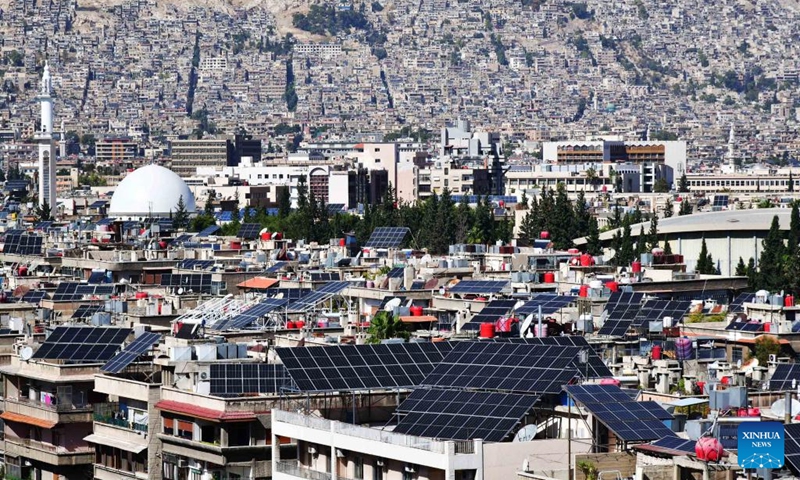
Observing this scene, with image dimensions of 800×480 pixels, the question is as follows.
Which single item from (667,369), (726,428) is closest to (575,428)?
(726,428)

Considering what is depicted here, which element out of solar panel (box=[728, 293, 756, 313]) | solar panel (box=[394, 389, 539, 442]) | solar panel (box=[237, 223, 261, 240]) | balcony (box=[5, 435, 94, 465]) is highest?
solar panel (box=[394, 389, 539, 442])

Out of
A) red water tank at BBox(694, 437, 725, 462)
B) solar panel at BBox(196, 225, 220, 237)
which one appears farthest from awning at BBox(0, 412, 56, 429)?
solar panel at BBox(196, 225, 220, 237)

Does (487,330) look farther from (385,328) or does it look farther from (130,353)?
(130,353)

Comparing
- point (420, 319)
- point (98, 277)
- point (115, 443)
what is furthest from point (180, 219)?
point (115, 443)

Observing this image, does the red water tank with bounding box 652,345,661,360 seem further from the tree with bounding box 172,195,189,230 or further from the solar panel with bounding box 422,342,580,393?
the tree with bounding box 172,195,189,230

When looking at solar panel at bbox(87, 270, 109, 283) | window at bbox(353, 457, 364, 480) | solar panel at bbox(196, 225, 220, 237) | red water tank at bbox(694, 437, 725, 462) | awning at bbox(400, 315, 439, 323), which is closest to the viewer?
red water tank at bbox(694, 437, 725, 462)

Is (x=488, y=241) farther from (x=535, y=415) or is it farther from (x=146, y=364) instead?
(x=535, y=415)
